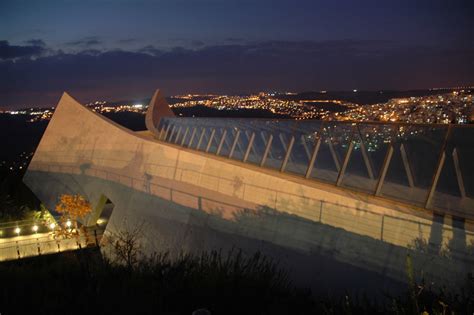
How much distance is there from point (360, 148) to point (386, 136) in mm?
681

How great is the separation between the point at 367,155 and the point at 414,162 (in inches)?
47.0

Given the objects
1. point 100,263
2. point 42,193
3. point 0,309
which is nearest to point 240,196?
point 100,263

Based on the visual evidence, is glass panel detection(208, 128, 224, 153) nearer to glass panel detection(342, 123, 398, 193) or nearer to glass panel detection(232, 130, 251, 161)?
glass panel detection(232, 130, 251, 161)

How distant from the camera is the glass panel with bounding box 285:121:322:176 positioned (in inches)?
449

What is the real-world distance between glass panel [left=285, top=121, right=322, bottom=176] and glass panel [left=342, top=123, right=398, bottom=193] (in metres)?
1.36

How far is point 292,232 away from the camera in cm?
1054

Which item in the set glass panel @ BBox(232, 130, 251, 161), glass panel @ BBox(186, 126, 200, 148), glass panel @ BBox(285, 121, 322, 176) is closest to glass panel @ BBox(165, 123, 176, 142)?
glass panel @ BBox(186, 126, 200, 148)

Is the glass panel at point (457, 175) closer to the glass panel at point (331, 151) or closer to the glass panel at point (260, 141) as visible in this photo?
the glass panel at point (331, 151)

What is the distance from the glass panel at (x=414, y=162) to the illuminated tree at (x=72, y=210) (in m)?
14.4

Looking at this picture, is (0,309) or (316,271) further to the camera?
(316,271)

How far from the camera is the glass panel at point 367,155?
952 centimetres

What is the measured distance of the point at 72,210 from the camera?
63.8 ft

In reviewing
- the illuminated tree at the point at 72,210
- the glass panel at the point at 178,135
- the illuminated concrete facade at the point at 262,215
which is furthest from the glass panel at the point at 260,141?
the illuminated tree at the point at 72,210

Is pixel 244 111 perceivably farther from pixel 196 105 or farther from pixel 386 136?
pixel 386 136
